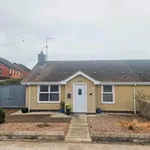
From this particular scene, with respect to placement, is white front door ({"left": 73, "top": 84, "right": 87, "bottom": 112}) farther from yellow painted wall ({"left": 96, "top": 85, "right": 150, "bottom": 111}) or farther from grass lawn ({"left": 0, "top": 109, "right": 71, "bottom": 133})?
grass lawn ({"left": 0, "top": 109, "right": 71, "bottom": 133})

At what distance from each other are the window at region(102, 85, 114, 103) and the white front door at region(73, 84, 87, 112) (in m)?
1.72

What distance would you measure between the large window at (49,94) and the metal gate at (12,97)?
314 cm

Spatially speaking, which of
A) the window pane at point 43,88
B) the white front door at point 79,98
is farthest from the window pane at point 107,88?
the window pane at point 43,88

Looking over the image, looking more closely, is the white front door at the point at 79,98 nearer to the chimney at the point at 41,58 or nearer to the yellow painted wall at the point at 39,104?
the yellow painted wall at the point at 39,104

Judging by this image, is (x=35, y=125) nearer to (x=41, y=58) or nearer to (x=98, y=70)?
(x=98, y=70)

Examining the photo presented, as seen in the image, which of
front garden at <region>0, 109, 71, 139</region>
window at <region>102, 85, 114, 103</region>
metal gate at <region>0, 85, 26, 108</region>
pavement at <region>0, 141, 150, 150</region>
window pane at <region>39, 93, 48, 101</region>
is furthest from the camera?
metal gate at <region>0, 85, 26, 108</region>

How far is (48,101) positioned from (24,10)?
7.75m

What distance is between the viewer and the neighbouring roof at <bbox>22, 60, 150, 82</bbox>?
55.1 feet

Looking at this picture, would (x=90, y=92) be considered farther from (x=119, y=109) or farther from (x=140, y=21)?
(x=140, y=21)

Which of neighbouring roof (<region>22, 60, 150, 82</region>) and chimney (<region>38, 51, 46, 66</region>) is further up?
chimney (<region>38, 51, 46, 66</region>)

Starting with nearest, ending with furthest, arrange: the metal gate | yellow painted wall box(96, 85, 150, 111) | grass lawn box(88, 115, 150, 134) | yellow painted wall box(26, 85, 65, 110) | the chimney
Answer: grass lawn box(88, 115, 150, 134), yellow painted wall box(96, 85, 150, 111), yellow painted wall box(26, 85, 65, 110), the metal gate, the chimney

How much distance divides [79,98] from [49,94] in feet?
8.88

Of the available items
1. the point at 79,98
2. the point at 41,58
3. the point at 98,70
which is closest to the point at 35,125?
the point at 79,98

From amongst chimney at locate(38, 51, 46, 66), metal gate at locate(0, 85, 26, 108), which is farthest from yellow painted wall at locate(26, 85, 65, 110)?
chimney at locate(38, 51, 46, 66)
